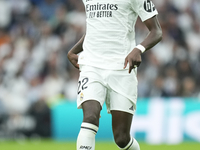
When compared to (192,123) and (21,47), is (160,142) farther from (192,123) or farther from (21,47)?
(21,47)

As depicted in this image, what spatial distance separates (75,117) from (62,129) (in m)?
0.47

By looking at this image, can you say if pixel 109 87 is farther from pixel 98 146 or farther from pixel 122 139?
pixel 98 146

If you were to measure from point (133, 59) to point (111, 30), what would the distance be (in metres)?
0.55

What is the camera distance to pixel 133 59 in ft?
17.1

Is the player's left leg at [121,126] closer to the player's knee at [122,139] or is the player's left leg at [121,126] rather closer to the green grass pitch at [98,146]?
the player's knee at [122,139]

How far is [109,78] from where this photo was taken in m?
5.54

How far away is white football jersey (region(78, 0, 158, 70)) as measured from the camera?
558 cm

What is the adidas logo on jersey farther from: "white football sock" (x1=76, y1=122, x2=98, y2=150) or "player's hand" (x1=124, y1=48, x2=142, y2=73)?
Answer: "white football sock" (x1=76, y1=122, x2=98, y2=150)

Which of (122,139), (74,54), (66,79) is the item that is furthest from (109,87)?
(66,79)

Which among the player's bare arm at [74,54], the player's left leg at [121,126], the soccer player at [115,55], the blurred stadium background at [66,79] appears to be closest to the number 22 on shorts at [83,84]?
the soccer player at [115,55]

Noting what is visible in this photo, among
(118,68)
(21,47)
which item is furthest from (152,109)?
(118,68)

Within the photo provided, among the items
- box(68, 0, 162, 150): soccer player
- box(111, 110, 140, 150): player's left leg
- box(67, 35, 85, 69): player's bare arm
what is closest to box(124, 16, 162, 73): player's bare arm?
box(68, 0, 162, 150): soccer player

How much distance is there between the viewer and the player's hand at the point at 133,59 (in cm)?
521

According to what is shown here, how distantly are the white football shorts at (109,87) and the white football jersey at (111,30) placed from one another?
0.08 m
